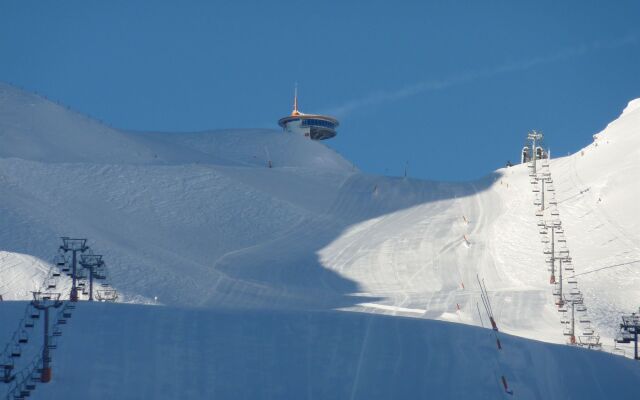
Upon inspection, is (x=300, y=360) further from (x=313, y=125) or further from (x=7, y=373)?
(x=313, y=125)

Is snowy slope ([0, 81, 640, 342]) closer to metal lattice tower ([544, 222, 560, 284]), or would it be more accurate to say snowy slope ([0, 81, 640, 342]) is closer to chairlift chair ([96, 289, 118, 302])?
metal lattice tower ([544, 222, 560, 284])

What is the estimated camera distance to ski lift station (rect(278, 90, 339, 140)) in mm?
121562

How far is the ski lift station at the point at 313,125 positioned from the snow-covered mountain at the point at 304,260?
26.1 meters

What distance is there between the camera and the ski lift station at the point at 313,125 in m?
122

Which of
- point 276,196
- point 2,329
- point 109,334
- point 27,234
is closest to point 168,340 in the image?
point 109,334

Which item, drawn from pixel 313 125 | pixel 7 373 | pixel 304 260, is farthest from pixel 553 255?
pixel 313 125

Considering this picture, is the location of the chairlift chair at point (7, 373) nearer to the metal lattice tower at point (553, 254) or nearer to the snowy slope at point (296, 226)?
the snowy slope at point (296, 226)

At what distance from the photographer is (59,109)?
84.5m

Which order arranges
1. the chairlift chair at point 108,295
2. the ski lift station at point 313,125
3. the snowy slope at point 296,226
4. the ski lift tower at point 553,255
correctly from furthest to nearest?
the ski lift station at point 313,125 → the ski lift tower at point 553,255 → the snowy slope at point 296,226 → the chairlift chair at point 108,295

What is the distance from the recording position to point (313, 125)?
122 metres

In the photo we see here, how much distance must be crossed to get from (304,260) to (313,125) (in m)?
59.8

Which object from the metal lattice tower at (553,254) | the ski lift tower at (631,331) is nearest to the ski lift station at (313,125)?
the metal lattice tower at (553,254)

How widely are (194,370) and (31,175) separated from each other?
1223 inches

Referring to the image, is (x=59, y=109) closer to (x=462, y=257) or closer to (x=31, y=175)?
(x=31, y=175)
